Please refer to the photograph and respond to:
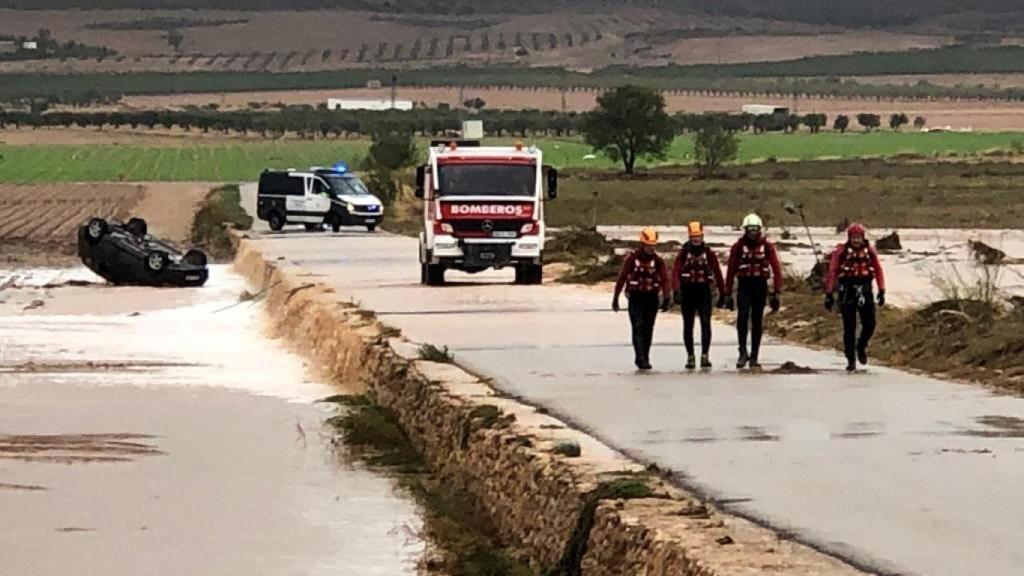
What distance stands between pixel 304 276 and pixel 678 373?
1963 cm

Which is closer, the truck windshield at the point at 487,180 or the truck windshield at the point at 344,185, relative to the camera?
the truck windshield at the point at 487,180

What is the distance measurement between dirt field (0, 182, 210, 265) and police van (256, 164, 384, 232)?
9.12 ft

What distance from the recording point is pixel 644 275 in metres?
23.2

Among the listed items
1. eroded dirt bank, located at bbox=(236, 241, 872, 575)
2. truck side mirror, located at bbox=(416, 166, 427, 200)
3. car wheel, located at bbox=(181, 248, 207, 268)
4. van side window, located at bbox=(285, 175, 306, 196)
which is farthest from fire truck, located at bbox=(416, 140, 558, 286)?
van side window, located at bbox=(285, 175, 306, 196)

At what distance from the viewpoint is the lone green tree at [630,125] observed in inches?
4692

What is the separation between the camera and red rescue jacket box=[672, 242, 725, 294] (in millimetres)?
23062

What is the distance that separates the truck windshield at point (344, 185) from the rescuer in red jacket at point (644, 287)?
45.2m

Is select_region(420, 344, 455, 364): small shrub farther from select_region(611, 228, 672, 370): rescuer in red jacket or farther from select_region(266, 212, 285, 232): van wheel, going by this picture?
select_region(266, 212, 285, 232): van wheel

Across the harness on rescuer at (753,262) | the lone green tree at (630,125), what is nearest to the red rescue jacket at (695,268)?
the harness on rescuer at (753,262)

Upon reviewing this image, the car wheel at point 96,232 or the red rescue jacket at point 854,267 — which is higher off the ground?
the red rescue jacket at point 854,267

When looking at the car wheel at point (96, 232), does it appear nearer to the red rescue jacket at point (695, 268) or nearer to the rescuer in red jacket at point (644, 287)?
the rescuer in red jacket at point (644, 287)

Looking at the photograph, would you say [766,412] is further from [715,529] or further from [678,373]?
[715,529]

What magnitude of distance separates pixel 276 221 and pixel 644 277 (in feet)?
154

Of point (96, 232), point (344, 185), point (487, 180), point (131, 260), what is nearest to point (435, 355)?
point (487, 180)
